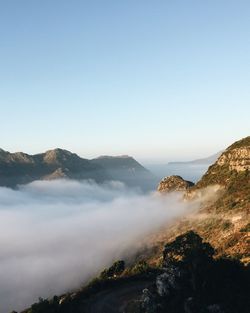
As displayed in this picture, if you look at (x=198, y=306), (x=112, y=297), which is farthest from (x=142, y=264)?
(x=198, y=306)

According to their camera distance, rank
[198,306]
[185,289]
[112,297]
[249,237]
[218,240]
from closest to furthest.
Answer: [198,306]
[185,289]
[112,297]
[249,237]
[218,240]

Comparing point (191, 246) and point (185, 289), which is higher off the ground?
point (191, 246)

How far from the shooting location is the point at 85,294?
389 feet

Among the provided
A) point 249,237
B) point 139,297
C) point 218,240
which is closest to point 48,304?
point 139,297

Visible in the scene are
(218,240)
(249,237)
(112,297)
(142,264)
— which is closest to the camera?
(112,297)

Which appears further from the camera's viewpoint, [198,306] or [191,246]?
[191,246]

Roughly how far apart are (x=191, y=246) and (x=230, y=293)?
1262 cm

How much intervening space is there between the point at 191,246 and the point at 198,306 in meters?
14.8

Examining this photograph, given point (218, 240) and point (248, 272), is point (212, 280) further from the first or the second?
point (218, 240)

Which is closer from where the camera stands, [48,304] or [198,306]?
[198,306]

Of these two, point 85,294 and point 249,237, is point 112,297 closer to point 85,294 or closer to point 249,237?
point 85,294

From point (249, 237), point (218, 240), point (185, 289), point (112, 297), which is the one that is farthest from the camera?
point (218, 240)

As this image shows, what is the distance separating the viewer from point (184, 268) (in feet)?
362

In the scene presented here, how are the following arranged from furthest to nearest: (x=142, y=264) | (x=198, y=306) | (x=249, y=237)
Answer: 1. (x=249, y=237)
2. (x=142, y=264)
3. (x=198, y=306)
